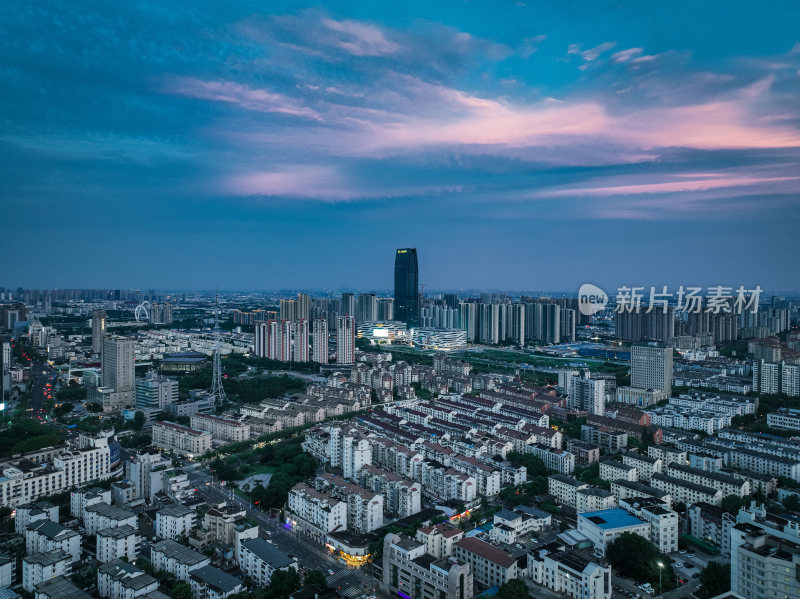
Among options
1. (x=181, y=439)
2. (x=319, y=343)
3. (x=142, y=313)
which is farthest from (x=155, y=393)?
(x=142, y=313)

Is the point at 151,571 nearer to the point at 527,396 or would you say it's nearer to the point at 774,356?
the point at 527,396

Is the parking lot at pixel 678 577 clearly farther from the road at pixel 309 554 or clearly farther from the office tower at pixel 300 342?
A: the office tower at pixel 300 342

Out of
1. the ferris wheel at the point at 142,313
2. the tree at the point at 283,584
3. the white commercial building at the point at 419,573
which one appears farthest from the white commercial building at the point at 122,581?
the ferris wheel at the point at 142,313

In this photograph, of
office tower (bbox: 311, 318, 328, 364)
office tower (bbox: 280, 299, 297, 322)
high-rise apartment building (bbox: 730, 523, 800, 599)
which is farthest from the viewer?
office tower (bbox: 280, 299, 297, 322)

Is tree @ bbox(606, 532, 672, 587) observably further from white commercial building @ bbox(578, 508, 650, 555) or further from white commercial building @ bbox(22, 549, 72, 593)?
white commercial building @ bbox(22, 549, 72, 593)

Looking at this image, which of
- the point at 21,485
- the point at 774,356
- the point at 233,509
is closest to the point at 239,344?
the point at 21,485

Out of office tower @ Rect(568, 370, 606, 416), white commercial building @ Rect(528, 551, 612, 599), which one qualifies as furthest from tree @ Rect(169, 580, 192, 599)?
office tower @ Rect(568, 370, 606, 416)
